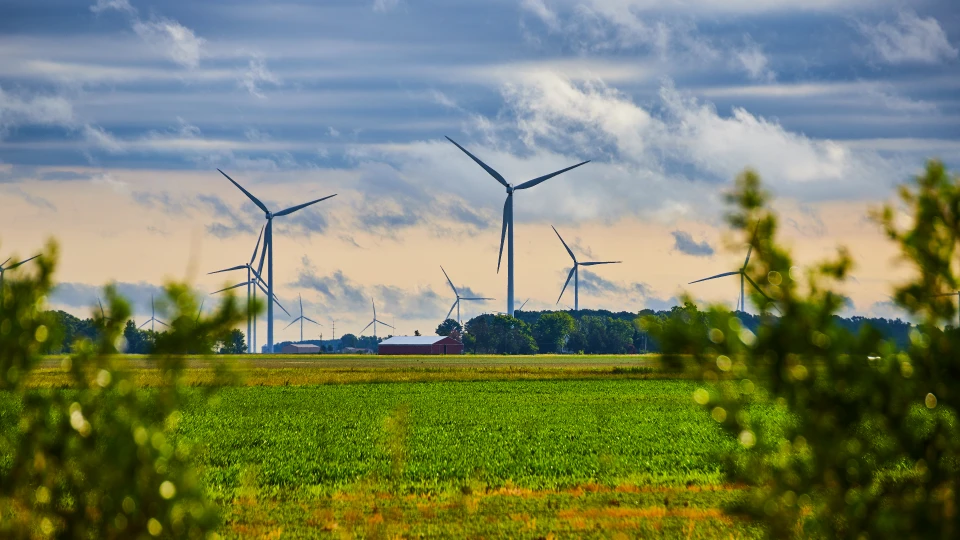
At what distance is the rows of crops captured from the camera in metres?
27.4

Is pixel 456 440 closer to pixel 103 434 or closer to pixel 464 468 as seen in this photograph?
pixel 464 468

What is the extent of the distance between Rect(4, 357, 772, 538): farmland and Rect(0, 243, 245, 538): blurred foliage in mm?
403

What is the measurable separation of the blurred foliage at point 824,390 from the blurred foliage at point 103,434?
343cm

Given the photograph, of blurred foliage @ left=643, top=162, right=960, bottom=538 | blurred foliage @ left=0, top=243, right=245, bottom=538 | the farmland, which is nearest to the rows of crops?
the farmland

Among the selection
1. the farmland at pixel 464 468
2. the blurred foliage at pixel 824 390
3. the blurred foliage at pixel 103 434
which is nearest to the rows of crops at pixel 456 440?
the farmland at pixel 464 468

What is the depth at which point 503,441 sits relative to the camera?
3662 cm

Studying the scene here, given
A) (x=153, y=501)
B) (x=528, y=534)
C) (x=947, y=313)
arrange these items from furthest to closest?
1. (x=528, y=534)
2. (x=947, y=313)
3. (x=153, y=501)

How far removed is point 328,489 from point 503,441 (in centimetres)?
1207

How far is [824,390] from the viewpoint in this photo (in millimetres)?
7027

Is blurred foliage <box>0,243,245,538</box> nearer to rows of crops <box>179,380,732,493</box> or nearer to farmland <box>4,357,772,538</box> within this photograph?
farmland <box>4,357,772,538</box>

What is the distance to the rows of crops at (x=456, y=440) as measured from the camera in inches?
1078

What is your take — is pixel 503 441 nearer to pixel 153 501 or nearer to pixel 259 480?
pixel 259 480

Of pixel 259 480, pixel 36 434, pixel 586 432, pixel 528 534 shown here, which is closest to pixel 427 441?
pixel 586 432

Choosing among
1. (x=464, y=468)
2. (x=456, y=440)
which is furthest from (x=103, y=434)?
(x=456, y=440)
